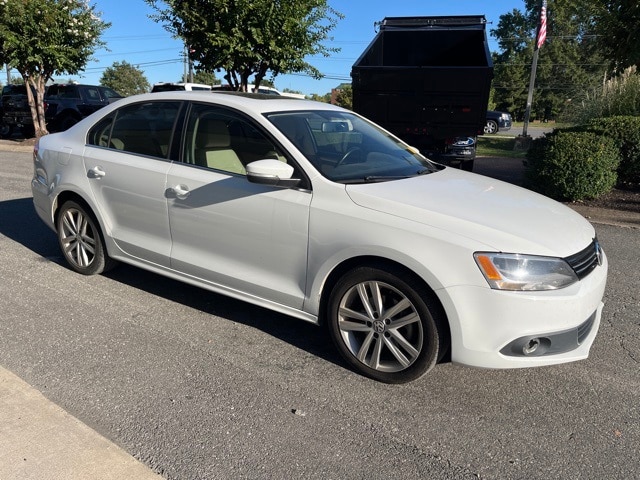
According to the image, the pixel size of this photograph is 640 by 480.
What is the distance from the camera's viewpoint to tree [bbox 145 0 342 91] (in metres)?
11.3

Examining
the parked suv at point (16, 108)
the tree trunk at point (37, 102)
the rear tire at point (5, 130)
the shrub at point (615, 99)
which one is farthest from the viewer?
the rear tire at point (5, 130)

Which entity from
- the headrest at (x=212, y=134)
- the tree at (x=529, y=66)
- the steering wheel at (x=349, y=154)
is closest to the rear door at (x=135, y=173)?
the headrest at (x=212, y=134)

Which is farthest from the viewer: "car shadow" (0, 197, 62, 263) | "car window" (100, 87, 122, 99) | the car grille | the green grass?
"car window" (100, 87, 122, 99)

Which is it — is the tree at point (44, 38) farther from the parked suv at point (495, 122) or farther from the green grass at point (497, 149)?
the parked suv at point (495, 122)

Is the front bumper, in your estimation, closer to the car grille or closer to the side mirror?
the car grille

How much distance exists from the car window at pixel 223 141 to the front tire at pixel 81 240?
1.30 meters

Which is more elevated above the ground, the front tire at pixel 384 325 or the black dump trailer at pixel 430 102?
the black dump trailer at pixel 430 102

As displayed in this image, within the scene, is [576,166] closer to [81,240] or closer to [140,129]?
[140,129]

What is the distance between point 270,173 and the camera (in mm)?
3219

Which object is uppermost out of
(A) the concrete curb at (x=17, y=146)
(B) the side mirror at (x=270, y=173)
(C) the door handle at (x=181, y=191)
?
(B) the side mirror at (x=270, y=173)

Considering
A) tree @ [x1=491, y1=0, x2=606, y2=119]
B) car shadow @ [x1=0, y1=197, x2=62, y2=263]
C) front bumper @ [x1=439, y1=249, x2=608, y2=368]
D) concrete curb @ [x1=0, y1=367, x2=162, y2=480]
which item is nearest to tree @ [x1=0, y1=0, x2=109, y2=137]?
car shadow @ [x1=0, y1=197, x2=62, y2=263]

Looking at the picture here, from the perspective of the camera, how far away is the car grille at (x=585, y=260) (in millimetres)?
2898

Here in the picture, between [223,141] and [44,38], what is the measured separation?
50.3 ft

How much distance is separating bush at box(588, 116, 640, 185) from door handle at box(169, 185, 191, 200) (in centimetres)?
703
